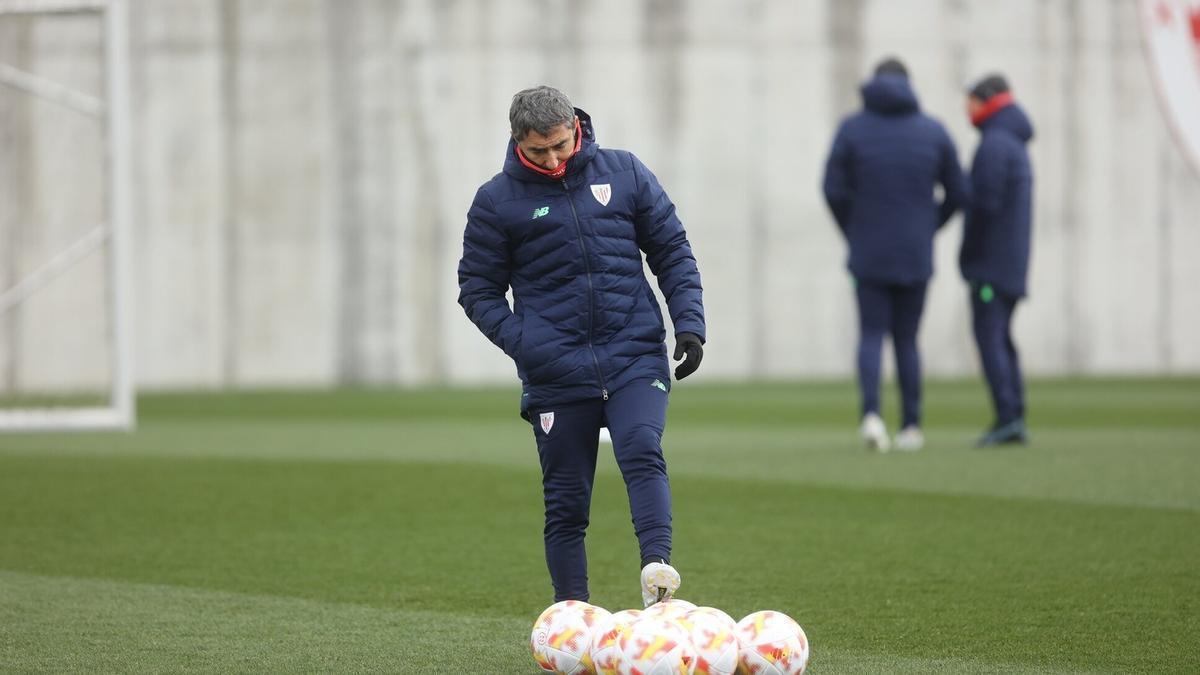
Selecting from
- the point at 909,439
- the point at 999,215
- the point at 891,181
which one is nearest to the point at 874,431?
the point at 909,439

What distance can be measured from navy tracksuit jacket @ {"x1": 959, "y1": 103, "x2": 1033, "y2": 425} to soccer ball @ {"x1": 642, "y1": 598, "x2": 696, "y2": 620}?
6.73 m

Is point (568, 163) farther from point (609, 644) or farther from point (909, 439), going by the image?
point (909, 439)

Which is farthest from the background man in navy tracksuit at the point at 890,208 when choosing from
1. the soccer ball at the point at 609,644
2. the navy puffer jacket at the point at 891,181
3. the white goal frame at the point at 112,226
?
the soccer ball at the point at 609,644

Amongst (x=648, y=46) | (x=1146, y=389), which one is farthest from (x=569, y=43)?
(x=1146, y=389)

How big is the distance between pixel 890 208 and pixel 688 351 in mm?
5958

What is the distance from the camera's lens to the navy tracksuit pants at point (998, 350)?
36.2 ft

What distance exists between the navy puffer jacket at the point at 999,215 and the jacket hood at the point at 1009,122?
0.03 feet

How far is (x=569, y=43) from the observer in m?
19.9

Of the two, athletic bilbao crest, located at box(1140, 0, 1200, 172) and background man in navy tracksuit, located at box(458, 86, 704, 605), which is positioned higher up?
athletic bilbao crest, located at box(1140, 0, 1200, 172)

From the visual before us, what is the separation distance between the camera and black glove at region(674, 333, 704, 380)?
5102mm

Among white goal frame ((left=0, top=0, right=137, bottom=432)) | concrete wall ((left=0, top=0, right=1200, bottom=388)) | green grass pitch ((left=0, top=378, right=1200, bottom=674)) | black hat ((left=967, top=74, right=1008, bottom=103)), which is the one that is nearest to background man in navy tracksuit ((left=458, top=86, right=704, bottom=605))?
green grass pitch ((left=0, top=378, right=1200, bottom=674))

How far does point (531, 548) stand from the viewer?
7.35m

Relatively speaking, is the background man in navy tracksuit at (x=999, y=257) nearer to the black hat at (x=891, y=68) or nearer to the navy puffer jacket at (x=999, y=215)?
the navy puffer jacket at (x=999, y=215)

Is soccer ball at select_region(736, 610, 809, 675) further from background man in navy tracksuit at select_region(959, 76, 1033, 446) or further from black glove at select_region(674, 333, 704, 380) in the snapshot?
background man in navy tracksuit at select_region(959, 76, 1033, 446)
